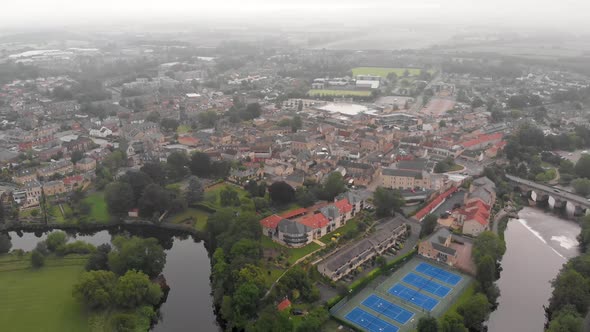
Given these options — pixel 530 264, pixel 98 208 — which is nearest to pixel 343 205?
pixel 530 264

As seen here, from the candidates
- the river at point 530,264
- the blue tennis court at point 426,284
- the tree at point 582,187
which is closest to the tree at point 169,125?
the blue tennis court at point 426,284

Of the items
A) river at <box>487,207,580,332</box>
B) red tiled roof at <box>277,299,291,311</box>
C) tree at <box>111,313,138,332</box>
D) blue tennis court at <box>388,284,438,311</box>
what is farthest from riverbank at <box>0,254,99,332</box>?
river at <box>487,207,580,332</box>

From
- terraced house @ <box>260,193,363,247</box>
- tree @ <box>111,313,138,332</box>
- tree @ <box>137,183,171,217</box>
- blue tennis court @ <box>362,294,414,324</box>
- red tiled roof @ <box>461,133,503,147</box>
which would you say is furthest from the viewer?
red tiled roof @ <box>461,133,503,147</box>

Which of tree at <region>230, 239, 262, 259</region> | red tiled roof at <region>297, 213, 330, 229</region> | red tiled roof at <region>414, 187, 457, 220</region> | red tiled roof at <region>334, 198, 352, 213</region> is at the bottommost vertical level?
red tiled roof at <region>414, 187, 457, 220</region>

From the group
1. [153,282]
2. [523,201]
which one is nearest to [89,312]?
[153,282]

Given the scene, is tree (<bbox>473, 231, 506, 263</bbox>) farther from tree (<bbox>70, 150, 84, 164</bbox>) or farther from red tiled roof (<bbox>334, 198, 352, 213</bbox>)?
tree (<bbox>70, 150, 84, 164</bbox>)

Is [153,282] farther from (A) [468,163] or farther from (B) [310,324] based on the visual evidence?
(A) [468,163]
